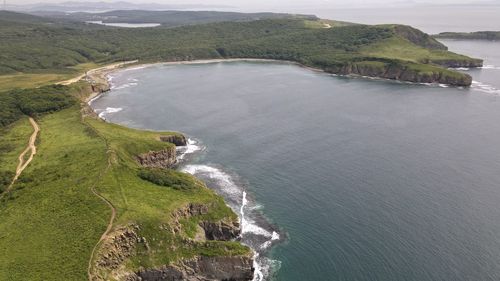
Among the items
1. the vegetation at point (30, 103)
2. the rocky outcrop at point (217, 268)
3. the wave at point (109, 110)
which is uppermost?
the vegetation at point (30, 103)

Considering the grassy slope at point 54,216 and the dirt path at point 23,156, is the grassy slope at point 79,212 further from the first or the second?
the dirt path at point 23,156

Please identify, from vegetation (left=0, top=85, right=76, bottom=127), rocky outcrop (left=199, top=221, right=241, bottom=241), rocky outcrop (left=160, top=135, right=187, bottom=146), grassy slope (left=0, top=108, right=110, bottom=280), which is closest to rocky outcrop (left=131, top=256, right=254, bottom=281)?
rocky outcrop (left=199, top=221, right=241, bottom=241)

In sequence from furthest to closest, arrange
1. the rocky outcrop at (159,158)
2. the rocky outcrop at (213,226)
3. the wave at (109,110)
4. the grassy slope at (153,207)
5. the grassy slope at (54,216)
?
the wave at (109,110) → the rocky outcrop at (159,158) → the rocky outcrop at (213,226) → the grassy slope at (153,207) → the grassy slope at (54,216)

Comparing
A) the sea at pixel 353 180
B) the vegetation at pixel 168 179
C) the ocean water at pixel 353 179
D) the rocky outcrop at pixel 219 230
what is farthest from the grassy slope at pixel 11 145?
the rocky outcrop at pixel 219 230

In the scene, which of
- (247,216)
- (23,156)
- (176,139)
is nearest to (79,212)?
(247,216)

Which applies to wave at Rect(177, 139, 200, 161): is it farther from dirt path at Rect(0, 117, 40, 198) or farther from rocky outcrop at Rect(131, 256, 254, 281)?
rocky outcrop at Rect(131, 256, 254, 281)

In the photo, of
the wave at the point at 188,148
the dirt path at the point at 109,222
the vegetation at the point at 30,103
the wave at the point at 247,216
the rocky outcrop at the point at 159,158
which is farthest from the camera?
the vegetation at the point at 30,103
